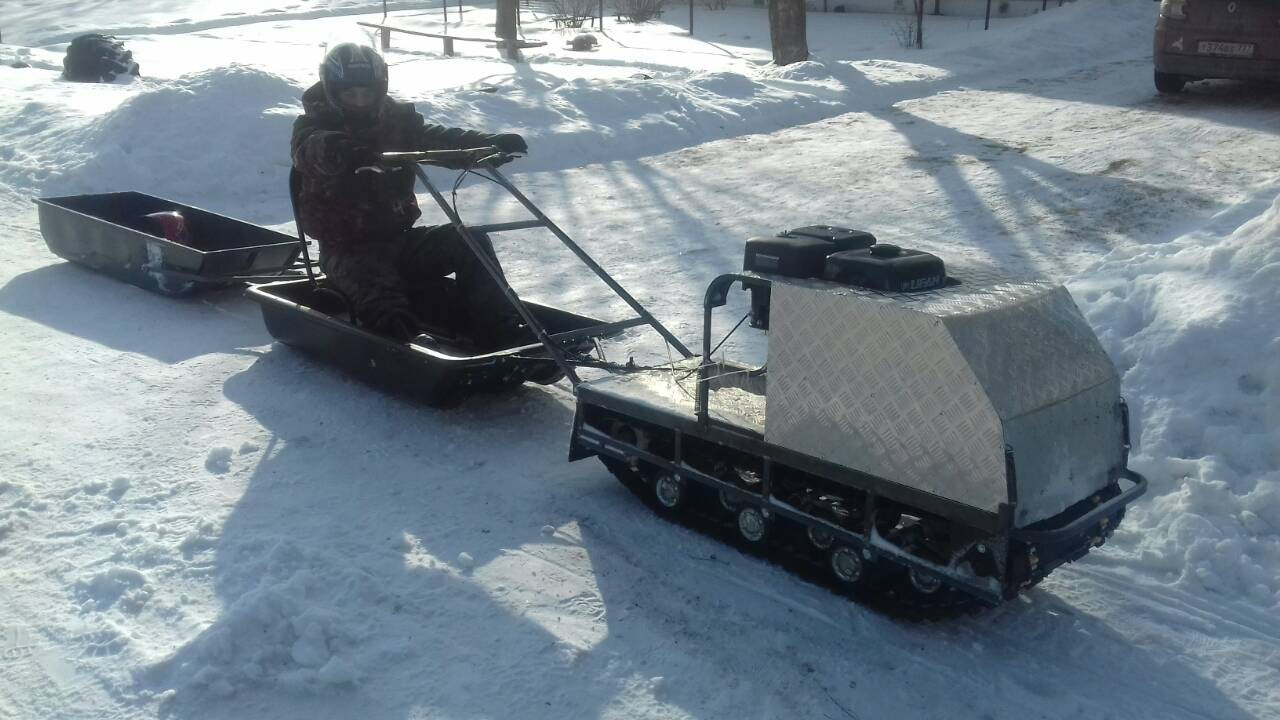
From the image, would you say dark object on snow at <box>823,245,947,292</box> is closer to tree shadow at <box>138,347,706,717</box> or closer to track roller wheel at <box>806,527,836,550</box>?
track roller wheel at <box>806,527,836,550</box>

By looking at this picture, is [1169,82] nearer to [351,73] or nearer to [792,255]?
[351,73]

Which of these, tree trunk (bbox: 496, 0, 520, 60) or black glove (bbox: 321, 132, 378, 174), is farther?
tree trunk (bbox: 496, 0, 520, 60)

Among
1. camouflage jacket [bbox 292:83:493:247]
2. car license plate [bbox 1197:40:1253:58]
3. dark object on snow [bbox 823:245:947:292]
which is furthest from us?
car license plate [bbox 1197:40:1253:58]

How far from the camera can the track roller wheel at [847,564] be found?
13.3 ft

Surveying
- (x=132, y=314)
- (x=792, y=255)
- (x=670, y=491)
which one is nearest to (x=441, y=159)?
(x=670, y=491)

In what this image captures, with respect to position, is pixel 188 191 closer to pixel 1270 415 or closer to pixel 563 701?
pixel 563 701

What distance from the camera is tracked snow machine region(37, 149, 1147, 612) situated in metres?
3.57

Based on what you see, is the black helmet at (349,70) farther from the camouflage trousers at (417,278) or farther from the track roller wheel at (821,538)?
the track roller wheel at (821,538)

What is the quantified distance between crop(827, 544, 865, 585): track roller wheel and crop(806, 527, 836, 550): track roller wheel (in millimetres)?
30

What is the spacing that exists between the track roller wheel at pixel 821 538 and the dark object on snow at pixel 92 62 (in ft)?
51.2

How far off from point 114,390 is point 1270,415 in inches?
231

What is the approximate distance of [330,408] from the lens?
5.97 m

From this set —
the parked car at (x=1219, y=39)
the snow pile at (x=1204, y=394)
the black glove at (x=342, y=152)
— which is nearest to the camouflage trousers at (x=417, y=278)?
the black glove at (x=342, y=152)

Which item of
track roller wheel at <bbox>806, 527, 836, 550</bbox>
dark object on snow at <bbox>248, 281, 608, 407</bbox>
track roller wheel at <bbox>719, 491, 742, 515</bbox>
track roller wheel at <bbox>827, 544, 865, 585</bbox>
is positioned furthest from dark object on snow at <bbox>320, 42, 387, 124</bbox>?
track roller wheel at <bbox>827, 544, 865, 585</bbox>
